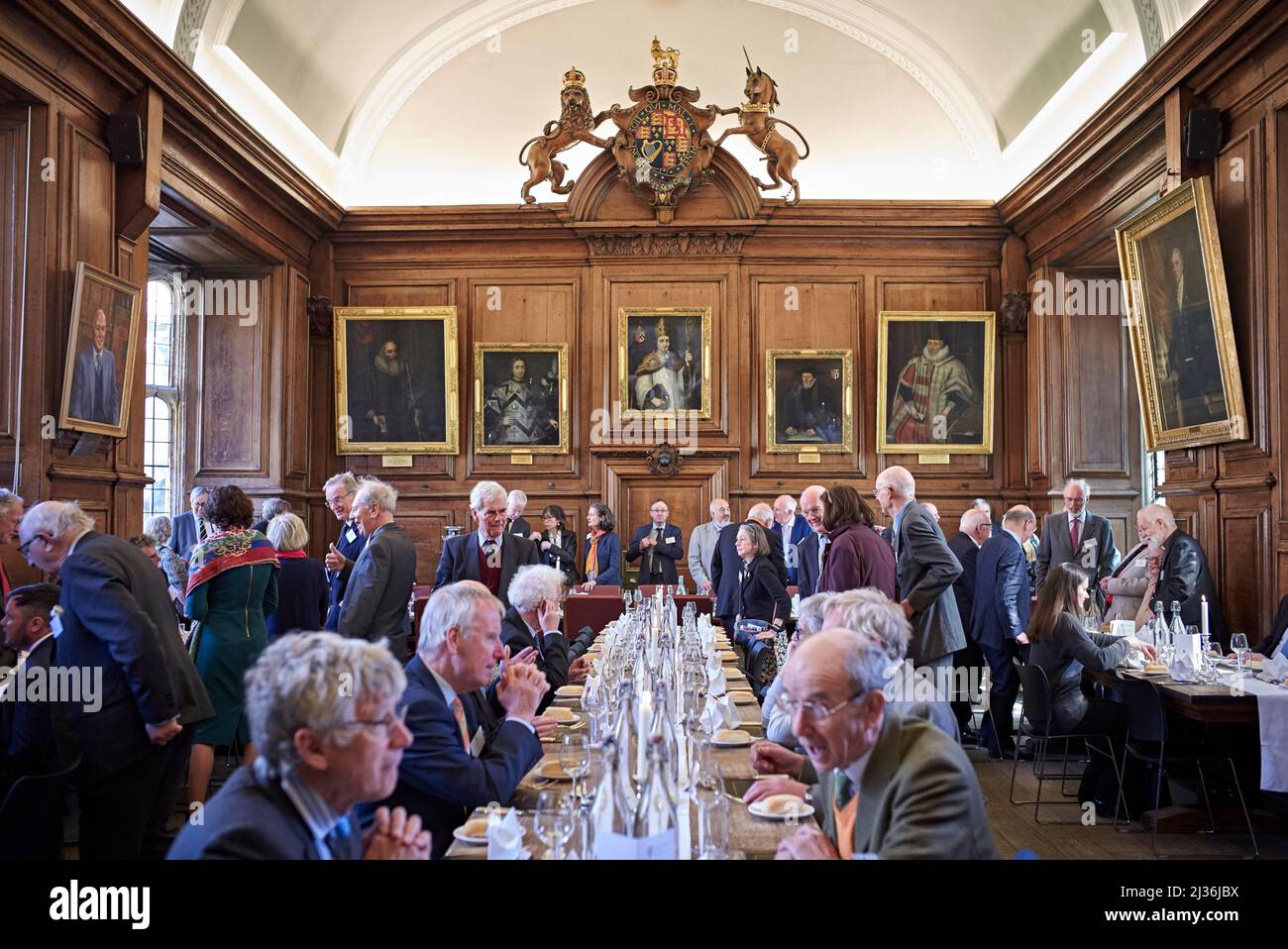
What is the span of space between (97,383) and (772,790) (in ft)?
19.8

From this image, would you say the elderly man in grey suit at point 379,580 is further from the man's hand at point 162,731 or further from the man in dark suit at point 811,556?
the man in dark suit at point 811,556

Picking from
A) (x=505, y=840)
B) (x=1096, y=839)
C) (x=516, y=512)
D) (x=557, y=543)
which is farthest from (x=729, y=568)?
(x=505, y=840)

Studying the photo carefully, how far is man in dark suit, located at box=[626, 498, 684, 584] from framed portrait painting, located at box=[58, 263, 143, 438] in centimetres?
520

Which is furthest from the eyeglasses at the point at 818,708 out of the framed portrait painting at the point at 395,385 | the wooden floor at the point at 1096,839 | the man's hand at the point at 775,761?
the framed portrait painting at the point at 395,385

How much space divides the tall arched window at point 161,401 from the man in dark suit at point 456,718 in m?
9.07

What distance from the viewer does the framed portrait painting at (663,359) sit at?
11.9 m

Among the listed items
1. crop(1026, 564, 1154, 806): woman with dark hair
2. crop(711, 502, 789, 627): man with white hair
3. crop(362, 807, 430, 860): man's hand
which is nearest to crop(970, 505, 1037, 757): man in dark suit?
crop(1026, 564, 1154, 806): woman with dark hair

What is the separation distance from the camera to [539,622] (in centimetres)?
552

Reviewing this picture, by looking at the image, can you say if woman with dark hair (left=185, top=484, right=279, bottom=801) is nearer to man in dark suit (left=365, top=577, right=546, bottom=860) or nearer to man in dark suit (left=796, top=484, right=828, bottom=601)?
man in dark suit (left=365, top=577, right=546, bottom=860)

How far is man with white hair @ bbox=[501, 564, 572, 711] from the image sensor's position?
17.4 feet

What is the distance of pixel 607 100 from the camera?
12398 mm

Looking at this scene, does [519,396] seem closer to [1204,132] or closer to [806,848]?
[1204,132]
